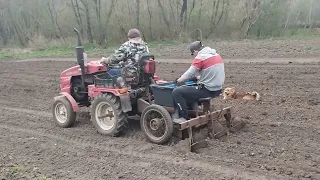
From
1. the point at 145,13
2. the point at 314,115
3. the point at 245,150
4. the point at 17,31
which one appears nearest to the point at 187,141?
the point at 245,150

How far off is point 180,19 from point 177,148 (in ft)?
67.5

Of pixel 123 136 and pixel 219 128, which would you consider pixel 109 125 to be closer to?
pixel 123 136

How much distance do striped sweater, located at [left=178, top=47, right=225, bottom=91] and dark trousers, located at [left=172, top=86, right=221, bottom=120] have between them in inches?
4.0

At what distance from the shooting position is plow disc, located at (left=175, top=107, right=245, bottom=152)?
225 inches

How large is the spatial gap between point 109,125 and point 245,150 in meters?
2.37

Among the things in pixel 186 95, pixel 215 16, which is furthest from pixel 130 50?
pixel 215 16

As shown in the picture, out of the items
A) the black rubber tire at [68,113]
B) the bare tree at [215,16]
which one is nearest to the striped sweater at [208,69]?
the black rubber tire at [68,113]

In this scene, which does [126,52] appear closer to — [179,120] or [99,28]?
[179,120]

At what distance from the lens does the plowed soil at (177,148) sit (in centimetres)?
500

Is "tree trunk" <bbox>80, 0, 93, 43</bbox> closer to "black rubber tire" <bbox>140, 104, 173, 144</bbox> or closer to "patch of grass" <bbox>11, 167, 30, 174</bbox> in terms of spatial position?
"black rubber tire" <bbox>140, 104, 173, 144</bbox>

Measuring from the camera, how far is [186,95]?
19.6 feet

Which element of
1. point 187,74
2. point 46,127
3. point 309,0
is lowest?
point 46,127

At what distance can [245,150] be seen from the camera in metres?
5.57

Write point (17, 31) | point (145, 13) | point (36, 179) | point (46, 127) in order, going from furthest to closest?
point (17, 31)
point (145, 13)
point (46, 127)
point (36, 179)
